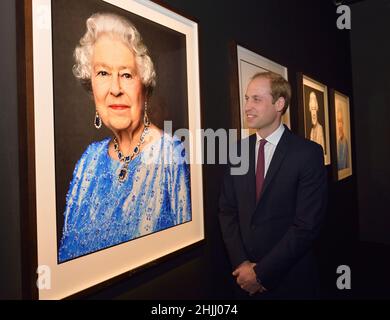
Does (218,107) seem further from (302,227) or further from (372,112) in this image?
(372,112)

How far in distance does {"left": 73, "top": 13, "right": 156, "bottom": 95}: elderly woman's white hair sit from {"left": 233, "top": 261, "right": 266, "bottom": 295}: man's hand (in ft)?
3.42

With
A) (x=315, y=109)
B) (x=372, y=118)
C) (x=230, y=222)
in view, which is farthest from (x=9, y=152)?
(x=372, y=118)

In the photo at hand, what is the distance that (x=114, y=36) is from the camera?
1316mm

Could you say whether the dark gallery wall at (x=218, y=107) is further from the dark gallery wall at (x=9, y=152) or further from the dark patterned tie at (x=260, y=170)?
the dark patterned tie at (x=260, y=170)

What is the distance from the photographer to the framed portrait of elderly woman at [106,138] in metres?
1.08

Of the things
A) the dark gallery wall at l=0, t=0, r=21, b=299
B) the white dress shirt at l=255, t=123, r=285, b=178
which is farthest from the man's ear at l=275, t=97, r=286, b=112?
the dark gallery wall at l=0, t=0, r=21, b=299

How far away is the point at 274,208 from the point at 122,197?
83 cm

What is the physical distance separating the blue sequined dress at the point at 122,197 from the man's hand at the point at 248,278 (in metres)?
0.41

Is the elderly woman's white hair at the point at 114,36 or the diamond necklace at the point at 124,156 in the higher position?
the elderly woman's white hair at the point at 114,36

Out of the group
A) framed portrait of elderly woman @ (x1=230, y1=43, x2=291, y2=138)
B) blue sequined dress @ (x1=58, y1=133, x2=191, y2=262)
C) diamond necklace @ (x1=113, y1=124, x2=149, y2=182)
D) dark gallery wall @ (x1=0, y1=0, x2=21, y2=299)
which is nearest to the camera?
dark gallery wall @ (x1=0, y1=0, x2=21, y2=299)

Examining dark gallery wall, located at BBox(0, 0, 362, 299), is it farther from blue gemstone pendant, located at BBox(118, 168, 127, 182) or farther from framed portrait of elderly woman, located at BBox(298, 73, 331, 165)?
blue gemstone pendant, located at BBox(118, 168, 127, 182)

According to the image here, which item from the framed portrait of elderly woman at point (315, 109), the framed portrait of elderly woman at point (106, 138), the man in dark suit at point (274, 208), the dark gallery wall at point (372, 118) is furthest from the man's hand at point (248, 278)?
the dark gallery wall at point (372, 118)

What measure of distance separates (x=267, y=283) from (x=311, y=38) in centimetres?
257

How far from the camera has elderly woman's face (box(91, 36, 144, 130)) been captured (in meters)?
1.27
